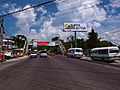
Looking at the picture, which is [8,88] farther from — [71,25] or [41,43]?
[41,43]

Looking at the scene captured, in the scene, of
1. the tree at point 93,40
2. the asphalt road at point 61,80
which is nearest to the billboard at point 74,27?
the tree at point 93,40

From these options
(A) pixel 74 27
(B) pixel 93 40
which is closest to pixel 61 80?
(A) pixel 74 27

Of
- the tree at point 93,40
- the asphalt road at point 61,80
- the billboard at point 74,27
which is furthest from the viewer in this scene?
the tree at point 93,40

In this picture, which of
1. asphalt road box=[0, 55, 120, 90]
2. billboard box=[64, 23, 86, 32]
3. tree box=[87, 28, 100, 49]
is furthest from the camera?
tree box=[87, 28, 100, 49]

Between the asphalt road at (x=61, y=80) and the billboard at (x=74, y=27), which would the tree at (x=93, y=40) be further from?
the asphalt road at (x=61, y=80)

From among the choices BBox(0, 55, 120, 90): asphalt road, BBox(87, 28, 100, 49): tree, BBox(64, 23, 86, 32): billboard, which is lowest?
BBox(0, 55, 120, 90): asphalt road

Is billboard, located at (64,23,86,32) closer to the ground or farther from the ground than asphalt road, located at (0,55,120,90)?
farther from the ground

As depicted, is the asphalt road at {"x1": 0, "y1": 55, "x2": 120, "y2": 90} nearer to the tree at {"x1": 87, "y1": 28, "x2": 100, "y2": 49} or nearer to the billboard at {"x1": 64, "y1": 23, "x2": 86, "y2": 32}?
the billboard at {"x1": 64, "y1": 23, "x2": 86, "y2": 32}

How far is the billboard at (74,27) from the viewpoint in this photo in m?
50.8

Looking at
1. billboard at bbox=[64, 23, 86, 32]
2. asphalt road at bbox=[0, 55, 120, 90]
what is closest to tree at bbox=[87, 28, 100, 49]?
billboard at bbox=[64, 23, 86, 32]

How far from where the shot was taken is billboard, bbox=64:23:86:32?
167ft

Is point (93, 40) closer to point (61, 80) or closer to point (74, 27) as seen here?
point (74, 27)

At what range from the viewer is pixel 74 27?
168 ft

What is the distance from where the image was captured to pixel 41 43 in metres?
65.5
